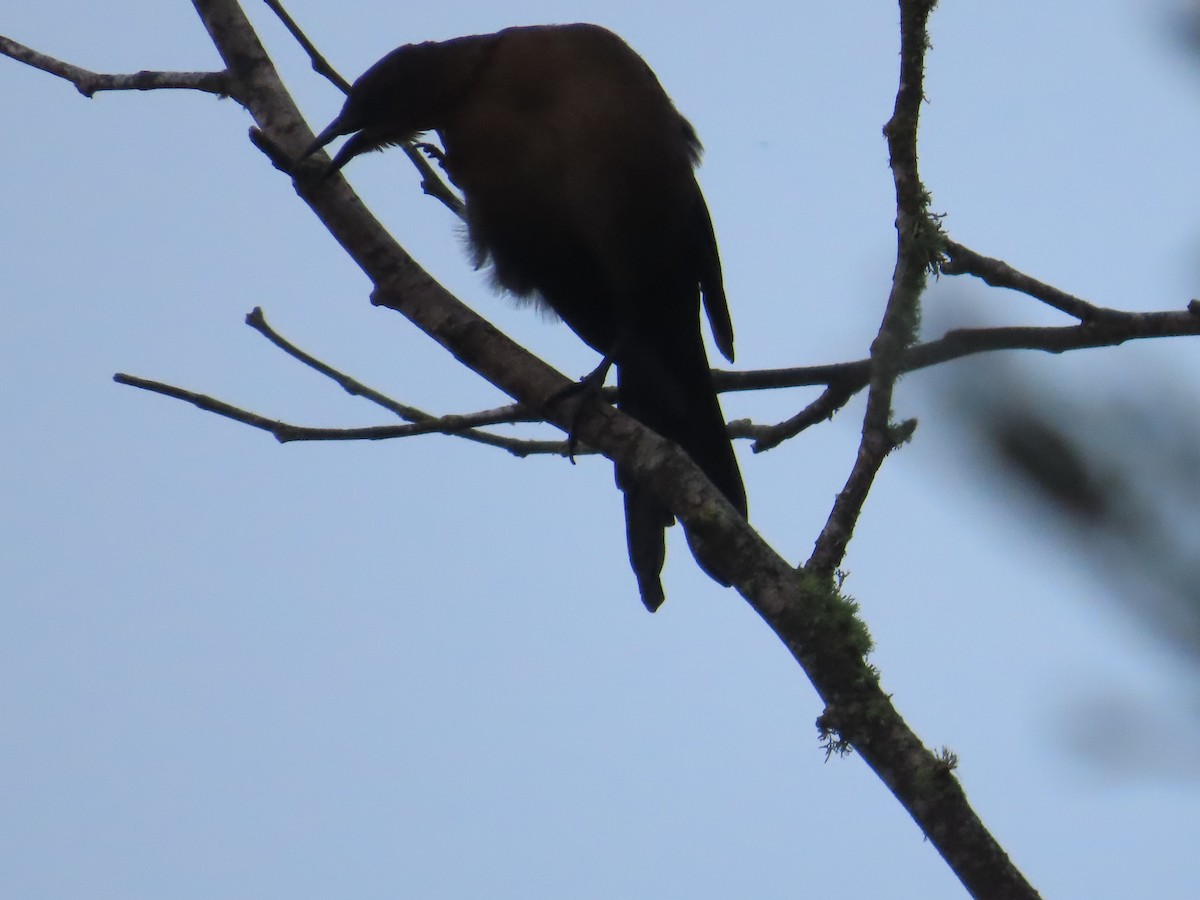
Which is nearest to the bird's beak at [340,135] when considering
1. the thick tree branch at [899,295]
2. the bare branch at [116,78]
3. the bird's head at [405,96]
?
the bird's head at [405,96]

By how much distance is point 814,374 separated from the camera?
2.54 m

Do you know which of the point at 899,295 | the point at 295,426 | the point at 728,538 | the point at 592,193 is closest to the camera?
the point at 728,538

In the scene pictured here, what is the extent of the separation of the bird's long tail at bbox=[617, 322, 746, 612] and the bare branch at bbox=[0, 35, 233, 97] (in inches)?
48.2

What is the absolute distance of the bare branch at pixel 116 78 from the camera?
2.64 m

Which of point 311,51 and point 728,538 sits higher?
point 311,51

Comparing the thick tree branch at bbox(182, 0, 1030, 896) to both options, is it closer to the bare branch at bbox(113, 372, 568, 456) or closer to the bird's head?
the bare branch at bbox(113, 372, 568, 456)

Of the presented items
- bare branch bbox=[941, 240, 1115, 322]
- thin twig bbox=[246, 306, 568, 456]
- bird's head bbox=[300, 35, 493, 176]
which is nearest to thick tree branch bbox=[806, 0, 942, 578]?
bare branch bbox=[941, 240, 1115, 322]

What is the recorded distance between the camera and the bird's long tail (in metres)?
2.93

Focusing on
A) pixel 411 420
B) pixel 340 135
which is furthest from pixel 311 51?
pixel 411 420

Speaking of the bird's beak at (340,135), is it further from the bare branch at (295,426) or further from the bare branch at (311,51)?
the bare branch at (295,426)

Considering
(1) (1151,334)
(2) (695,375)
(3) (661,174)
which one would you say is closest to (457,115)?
(3) (661,174)

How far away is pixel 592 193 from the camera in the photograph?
120 inches

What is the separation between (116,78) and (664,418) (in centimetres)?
146

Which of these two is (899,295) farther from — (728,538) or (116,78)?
(116,78)
